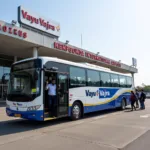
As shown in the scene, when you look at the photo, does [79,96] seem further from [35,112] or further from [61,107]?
[35,112]

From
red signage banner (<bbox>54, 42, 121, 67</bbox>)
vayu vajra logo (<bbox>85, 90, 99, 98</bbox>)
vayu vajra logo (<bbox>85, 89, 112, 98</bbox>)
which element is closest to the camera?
vayu vajra logo (<bbox>85, 90, 99, 98</bbox>)

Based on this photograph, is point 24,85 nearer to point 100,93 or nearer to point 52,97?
point 52,97

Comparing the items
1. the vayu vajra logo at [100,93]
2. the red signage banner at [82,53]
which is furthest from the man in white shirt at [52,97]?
the red signage banner at [82,53]

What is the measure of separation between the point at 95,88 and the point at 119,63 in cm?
2542

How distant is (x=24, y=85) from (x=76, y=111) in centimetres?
336

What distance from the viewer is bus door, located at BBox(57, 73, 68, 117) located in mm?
9885

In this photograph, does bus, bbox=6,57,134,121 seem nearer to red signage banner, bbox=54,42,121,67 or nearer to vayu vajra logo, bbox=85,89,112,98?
vayu vajra logo, bbox=85,89,112,98

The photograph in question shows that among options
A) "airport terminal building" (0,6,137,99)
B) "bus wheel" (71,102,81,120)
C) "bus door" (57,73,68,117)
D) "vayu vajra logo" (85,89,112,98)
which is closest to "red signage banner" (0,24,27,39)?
"airport terminal building" (0,6,137,99)

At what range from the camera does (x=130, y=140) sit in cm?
659

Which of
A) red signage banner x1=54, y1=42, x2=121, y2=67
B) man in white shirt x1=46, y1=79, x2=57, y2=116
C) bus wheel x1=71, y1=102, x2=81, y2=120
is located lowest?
bus wheel x1=71, y1=102, x2=81, y2=120

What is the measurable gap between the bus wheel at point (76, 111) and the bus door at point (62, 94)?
693 mm

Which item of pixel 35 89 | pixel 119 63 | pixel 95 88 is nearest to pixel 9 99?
pixel 35 89

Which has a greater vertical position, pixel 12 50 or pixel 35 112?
pixel 12 50

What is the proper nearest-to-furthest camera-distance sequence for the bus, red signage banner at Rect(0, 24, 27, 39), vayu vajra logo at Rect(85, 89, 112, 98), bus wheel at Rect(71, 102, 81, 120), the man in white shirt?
1. the bus
2. the man in white shirt
3. bus wheel at Rect(71, 102, 81, 120)
4. vayu vajra logo at Rect(85, 89, 112, 98)
5. red signage banner at Rect(0, 24, 27, 39)
